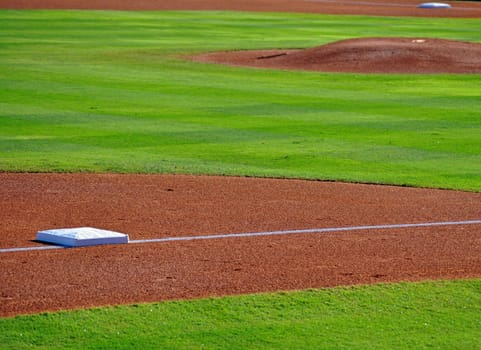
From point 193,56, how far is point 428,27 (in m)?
16.4

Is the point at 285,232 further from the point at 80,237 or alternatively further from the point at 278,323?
the point at 278,323

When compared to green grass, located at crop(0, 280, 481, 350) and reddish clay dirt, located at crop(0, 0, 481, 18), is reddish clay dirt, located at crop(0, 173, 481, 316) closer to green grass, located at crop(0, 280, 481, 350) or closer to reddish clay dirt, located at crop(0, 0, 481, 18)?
green grass, located at crop(0, 280, 481, 350)

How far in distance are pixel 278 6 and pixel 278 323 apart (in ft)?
165

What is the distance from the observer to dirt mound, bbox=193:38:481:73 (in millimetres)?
25672

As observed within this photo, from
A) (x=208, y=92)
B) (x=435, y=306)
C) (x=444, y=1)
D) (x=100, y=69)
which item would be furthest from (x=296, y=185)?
(x=444, y=1)

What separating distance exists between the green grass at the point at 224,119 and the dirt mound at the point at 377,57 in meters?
1.47

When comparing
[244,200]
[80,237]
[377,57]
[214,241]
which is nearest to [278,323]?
[214,241]

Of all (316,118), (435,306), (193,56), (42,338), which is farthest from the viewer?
Result: (193,56)

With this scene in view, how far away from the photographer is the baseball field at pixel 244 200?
21.6ft

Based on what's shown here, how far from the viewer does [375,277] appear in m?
7.64

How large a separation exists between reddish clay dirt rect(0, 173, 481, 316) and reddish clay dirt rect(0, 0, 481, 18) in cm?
3833

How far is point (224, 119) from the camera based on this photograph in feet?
53.9

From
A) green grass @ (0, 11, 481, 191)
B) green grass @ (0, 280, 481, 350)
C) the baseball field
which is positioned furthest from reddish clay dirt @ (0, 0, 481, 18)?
green grass @ (0, 280, 481, 350)

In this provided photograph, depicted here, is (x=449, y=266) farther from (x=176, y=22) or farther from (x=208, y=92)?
(x=176, y=22)
